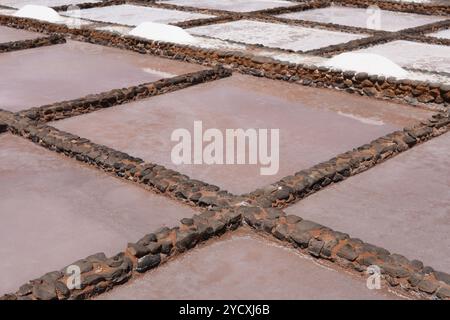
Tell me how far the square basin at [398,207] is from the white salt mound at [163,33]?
4.37 meters

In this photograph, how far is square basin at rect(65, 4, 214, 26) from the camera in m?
11.4

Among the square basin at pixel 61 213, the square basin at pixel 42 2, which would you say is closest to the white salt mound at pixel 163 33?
the square basin at pixel 61 213

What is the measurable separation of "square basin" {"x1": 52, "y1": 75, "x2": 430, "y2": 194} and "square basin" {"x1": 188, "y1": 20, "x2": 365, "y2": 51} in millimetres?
2166

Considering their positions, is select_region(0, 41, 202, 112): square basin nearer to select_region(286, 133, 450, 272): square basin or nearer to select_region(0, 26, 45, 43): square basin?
select_region(0, 26, 45, 43): square basin

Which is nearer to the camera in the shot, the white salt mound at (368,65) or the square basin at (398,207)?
the square basin at (398,207)

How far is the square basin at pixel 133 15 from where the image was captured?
37.6 ft

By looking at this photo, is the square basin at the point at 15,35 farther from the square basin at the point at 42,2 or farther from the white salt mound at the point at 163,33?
the square basin at the point at 42,2

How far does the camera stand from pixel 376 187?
4699mm

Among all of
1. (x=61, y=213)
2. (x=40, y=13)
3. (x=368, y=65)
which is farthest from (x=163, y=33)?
(x=61, y=213)

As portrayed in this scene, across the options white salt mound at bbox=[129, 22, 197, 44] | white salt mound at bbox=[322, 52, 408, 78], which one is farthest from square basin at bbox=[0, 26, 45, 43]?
white salt mound at bbox=[322, 52, 408, 78]

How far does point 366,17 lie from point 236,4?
285cm

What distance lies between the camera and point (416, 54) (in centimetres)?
874

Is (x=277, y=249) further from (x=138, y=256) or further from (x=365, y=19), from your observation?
Answer: (x=365, y=19)

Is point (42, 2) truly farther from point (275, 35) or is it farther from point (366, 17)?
point (366, 17)
